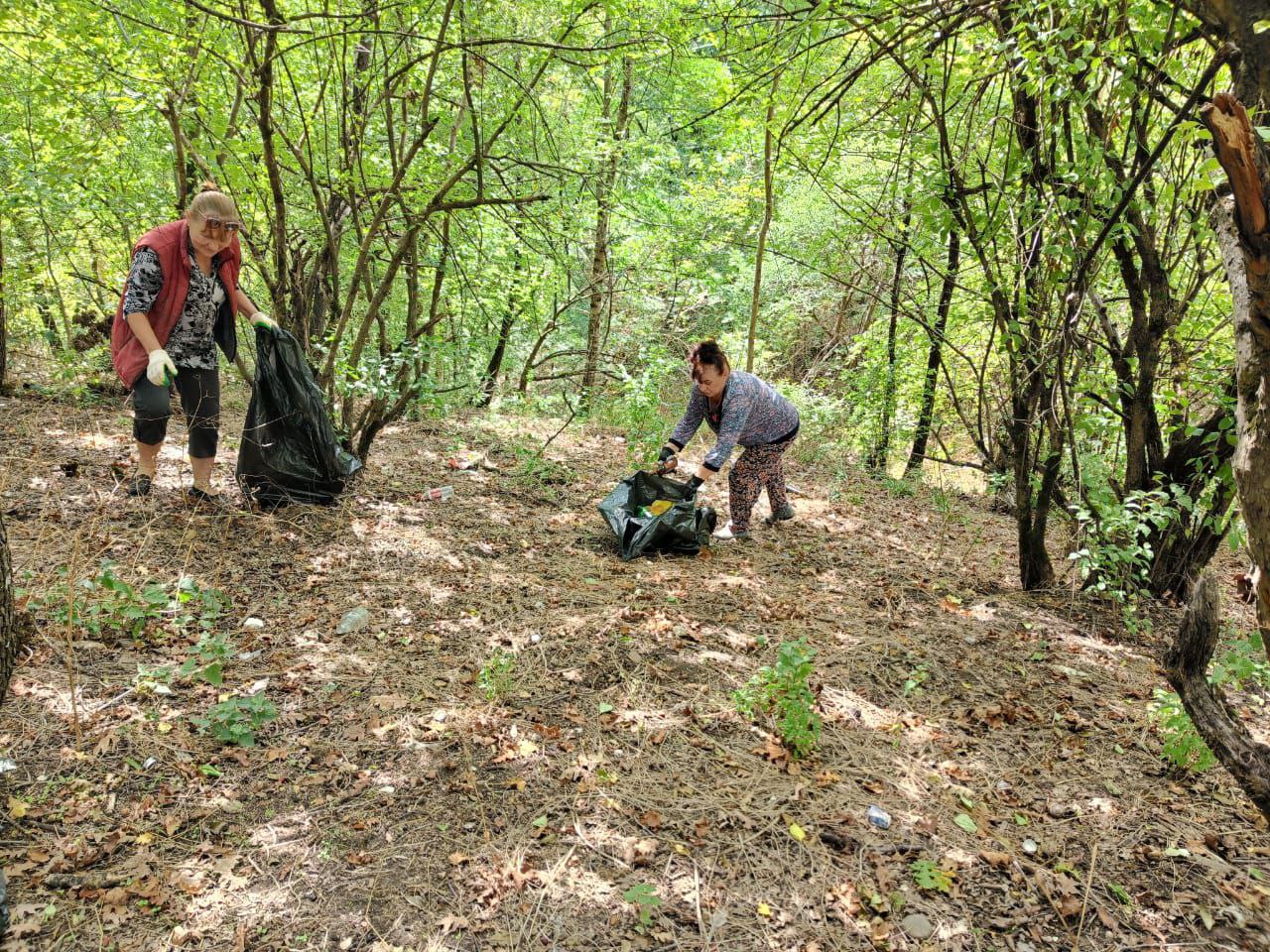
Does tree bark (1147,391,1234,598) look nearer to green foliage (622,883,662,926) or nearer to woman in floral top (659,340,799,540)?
woman in floral top (659,340,799,540)

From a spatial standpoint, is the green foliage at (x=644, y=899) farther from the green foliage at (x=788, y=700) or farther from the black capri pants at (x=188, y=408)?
the black capri pants at (x=188, y=408)

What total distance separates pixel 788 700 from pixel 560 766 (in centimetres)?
90

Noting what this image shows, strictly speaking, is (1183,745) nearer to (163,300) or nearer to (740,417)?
(740,417)

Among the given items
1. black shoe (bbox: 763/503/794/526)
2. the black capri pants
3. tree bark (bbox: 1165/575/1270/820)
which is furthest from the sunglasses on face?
tree bark (bbox: 1165/575/1270/820)

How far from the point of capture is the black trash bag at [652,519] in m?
4.48

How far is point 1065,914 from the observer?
1.93 m

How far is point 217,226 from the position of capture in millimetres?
3436

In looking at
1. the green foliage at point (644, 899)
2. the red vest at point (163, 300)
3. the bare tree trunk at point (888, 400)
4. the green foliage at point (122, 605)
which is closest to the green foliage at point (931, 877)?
the green foliage at point (644, 899)

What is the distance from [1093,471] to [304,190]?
6.31 metres

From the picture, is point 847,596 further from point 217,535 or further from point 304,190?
point 304,190

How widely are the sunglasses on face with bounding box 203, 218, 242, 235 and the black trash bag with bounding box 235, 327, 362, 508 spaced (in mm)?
604

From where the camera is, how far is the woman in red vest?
338 centimetres

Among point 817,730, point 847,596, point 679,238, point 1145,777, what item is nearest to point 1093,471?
point 847,596

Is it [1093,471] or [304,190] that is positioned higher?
[304,190]
